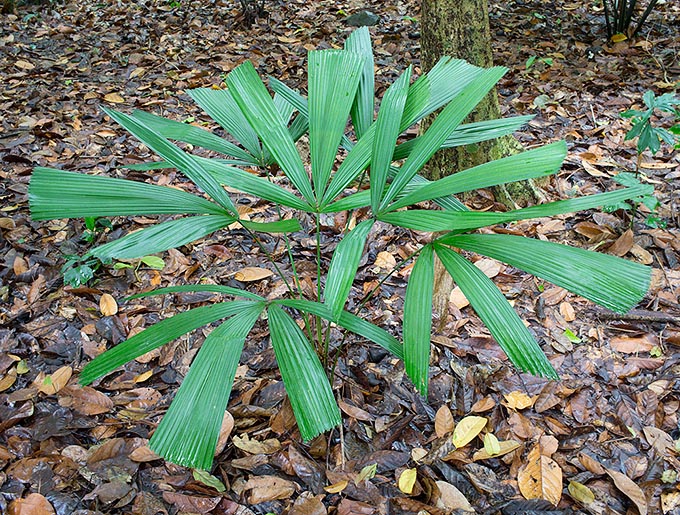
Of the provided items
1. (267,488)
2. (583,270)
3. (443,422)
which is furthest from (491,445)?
(583,270)

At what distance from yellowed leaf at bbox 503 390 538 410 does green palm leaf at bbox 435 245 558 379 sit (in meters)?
0.60

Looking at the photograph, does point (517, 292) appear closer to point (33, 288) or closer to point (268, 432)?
point (268, 432)

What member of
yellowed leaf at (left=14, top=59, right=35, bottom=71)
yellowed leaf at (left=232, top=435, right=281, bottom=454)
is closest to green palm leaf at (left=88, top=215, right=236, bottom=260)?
yellowed leaf at (left=232, top=435, right=281, bottom=454)

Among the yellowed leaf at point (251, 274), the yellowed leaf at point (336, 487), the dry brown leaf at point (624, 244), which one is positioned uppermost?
the dry brown leaf at point (624, 244)

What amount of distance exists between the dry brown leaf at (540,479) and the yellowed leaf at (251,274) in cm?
105

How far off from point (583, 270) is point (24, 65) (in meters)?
3.91

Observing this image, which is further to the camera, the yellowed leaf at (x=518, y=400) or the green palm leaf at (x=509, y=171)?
the yellowed leaf at (x=518, y=400)

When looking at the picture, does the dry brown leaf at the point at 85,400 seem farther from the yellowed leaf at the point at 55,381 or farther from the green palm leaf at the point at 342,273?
the green palm leaf at the point at 342,273

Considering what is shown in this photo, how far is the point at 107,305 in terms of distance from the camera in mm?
1933

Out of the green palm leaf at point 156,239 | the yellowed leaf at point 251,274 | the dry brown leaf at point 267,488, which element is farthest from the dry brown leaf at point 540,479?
the yellowed leaf at point 251,274

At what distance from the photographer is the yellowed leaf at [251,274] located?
2018 mm

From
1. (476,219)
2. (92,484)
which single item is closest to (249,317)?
(476,219)

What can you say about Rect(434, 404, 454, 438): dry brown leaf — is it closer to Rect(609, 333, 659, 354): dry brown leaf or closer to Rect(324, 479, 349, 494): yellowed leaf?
Rect(324, 479, 349, 494): yellowed leaf

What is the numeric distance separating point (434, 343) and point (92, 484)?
99 cm
